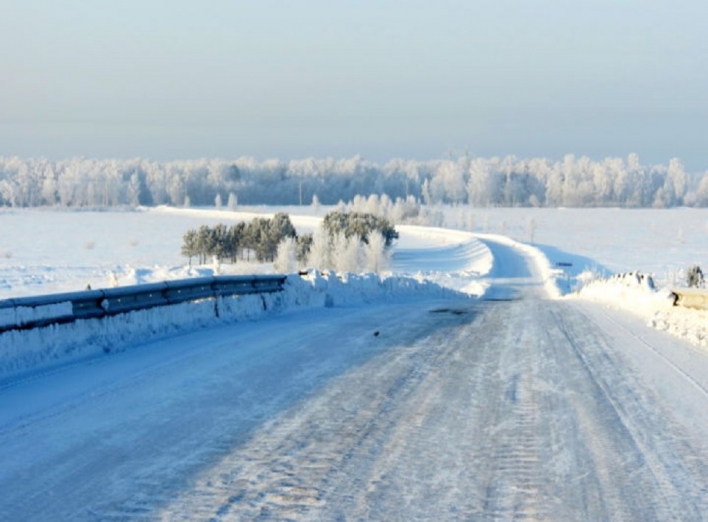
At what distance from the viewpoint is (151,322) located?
13.3 metres

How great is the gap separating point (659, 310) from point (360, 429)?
1300 centimetres

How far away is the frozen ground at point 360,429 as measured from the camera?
549 centimetres

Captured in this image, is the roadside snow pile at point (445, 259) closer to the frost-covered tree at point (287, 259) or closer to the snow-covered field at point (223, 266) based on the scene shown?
the snow-covered field at point (223, 266)

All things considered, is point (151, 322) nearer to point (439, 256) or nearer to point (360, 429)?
point (360, 429)

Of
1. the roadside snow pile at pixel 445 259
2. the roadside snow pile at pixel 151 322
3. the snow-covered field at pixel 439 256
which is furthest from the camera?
the roadside snow pile at pixel 445 259

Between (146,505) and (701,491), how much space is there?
137 inches

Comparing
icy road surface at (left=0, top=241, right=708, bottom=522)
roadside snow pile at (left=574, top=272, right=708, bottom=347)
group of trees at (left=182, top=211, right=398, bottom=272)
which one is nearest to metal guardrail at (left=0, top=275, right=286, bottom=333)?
icy road surface at (left=0, top=241, right=708, bottom=522)

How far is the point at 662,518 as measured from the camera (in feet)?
17.1

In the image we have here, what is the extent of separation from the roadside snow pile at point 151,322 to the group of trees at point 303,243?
64.0 metres

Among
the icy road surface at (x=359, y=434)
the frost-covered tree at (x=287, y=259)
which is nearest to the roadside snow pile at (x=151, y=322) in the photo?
the icy road surface at (x=359, y=434)

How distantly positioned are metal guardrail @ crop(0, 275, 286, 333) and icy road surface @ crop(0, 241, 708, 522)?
76cm

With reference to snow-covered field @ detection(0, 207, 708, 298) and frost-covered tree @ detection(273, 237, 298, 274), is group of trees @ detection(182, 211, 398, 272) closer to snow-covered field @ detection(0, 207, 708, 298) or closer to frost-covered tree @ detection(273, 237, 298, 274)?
frost-covered tree @ detection(273, 237, 298, 274)

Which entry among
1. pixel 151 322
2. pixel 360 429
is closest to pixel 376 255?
pixel 151 322

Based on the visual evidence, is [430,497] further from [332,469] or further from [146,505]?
[146,505]
